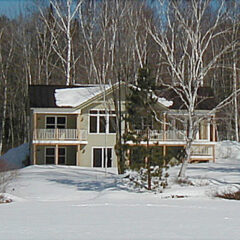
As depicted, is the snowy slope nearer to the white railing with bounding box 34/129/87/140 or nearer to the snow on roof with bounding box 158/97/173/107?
the white railing with bounding box 34/129/87/140

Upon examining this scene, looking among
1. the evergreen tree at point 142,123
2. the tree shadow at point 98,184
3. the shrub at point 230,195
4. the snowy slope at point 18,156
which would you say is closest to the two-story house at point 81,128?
the snowy slope at point 18,156

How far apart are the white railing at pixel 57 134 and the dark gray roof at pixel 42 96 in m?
1.74

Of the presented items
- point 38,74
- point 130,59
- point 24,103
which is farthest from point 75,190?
point 24,103

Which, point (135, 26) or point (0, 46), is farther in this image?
point (0, 46)

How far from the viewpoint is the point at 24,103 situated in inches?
1986

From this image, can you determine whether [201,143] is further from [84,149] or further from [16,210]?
[16,210]

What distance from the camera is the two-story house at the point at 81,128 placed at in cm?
3519

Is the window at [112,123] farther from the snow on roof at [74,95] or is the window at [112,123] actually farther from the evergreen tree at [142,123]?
the evergreen tree at [142,123]

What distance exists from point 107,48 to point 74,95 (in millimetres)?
5238

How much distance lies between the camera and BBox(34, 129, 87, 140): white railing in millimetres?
35062

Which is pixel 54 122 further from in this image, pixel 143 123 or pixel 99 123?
pixel 143 123

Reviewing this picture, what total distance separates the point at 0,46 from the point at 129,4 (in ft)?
45.5

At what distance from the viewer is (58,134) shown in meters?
35.2

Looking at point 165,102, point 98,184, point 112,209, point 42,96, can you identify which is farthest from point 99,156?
point 112,209
